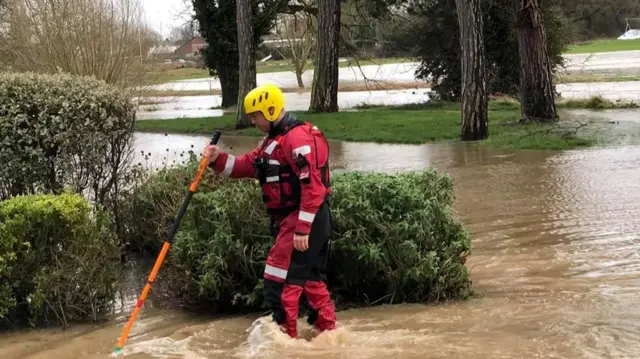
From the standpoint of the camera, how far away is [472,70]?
16969 mm

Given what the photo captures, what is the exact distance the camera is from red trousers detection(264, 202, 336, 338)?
211 inches

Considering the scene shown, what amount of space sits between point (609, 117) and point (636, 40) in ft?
197

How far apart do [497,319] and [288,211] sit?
5.80 feet

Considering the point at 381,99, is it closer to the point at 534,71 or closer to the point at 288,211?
the point at 534,71

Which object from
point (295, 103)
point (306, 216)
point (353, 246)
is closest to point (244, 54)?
point (295, 103)

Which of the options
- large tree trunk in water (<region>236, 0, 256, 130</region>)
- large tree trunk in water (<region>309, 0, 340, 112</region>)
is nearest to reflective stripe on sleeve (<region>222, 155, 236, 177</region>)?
large tree trunk in water (<region>236, 0, 256, 130</region>)

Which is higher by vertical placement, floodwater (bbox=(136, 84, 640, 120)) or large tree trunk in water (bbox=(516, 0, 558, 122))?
large tree trunk in water (bbox=(516, 0, 558, 122))

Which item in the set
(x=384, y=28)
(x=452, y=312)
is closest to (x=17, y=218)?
(x=452, y=312)

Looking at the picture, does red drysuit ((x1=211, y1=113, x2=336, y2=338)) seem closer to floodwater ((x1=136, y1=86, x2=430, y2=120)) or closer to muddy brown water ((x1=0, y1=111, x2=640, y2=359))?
muddy brown water ((x1=0, y1=111, x2=640, y2=359))

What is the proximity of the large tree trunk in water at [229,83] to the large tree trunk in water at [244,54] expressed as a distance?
32.7 ft

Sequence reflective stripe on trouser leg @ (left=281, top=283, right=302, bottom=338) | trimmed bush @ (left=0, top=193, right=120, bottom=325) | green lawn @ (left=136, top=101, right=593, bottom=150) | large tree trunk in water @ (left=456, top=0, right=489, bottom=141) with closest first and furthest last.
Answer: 1. reflective stripe on trouser leg @ (left=281, top=283, right=302, bottom=338)
2. trimmed bush @ (left=0, top=193, right=120, bottom=325)
3. green lawn @ (left=136, top=101, right=593, bottom=150)
4. large tree trunk in water @ (left=456, top=0, right=489, bottom=141)

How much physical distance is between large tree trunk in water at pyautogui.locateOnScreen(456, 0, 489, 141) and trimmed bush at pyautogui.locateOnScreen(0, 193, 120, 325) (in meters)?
12.4

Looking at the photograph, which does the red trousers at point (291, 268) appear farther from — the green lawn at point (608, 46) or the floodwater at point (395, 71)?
the green lawn at point (608, 46)

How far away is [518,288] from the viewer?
648 cm
